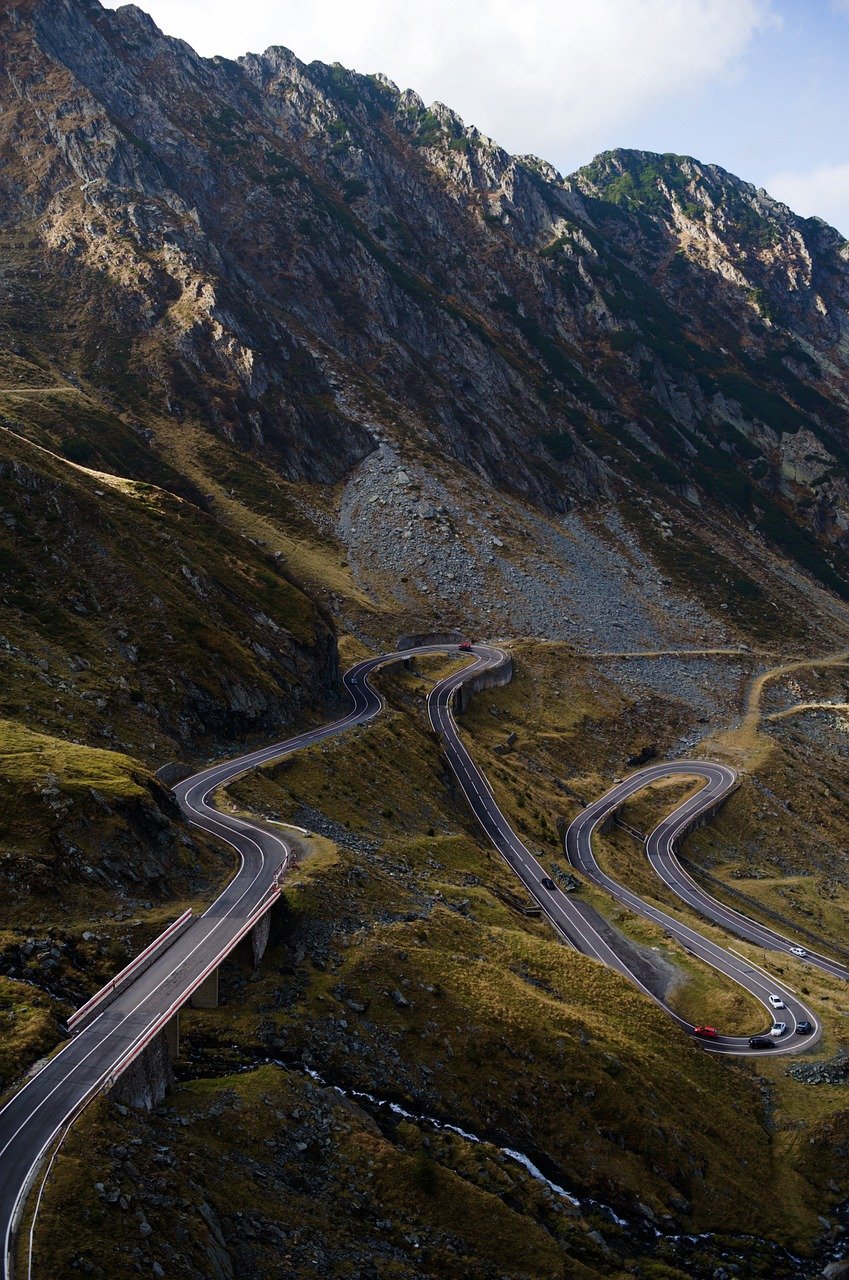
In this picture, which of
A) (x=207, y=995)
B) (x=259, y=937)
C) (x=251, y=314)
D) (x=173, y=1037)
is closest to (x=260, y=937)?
(x=259, y=937)

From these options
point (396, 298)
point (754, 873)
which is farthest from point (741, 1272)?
point (396, 298)

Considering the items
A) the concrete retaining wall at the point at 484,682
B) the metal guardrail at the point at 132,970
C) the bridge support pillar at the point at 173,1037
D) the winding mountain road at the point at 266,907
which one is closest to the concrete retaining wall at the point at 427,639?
the winding mountain road at the point at 266,907

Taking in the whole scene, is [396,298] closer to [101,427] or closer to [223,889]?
[101,427]

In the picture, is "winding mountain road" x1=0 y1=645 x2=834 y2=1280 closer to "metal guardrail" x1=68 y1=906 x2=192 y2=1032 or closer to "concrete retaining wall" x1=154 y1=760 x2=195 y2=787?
"metal guardrail" x1=68 y1=906 x2=192 y2=1032

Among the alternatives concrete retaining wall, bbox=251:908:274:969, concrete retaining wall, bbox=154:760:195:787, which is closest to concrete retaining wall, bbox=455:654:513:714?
concrete retaining wall, bbox=154:760:195:787

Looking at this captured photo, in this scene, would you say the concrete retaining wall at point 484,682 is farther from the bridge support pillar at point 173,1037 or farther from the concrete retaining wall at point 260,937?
the bridge support pillar at point 173,1037

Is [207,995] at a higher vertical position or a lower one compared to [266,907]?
lower

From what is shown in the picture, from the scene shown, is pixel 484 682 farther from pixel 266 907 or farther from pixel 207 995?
pixel 207 995
